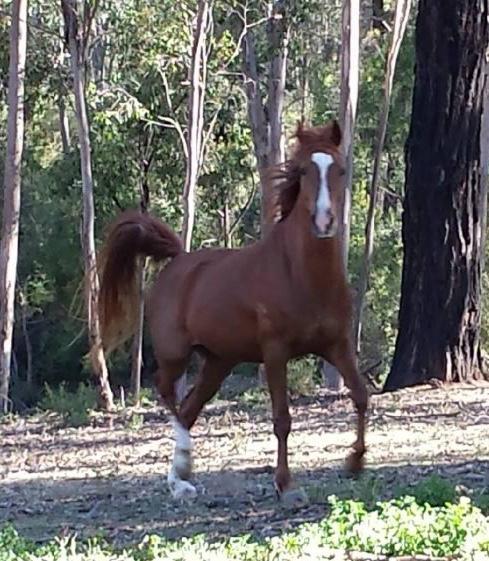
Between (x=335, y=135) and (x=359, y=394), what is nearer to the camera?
(x=335, y=135)

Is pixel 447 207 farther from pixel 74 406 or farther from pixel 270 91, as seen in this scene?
pixel 270 91

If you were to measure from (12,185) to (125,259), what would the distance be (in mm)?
11286

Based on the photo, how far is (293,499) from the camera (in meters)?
8.57

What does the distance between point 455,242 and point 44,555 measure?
394 inches

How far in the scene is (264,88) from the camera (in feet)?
105

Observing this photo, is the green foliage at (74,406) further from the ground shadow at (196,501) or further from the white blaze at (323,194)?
the white blaze at (323,194)

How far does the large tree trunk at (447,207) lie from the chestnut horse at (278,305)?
6106mm

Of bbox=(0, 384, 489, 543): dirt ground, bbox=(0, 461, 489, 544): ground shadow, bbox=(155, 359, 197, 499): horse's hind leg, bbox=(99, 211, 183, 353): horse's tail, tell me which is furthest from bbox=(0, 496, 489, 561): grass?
bbox=(99, 211, 183, 353): horse's tail

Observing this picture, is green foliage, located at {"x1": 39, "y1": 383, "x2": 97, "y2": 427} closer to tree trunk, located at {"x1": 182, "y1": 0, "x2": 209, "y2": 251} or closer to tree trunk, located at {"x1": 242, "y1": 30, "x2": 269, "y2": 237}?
tree trunk, located at {"x1": 182, "y1": 0, "x2": 209, "y2": 251}

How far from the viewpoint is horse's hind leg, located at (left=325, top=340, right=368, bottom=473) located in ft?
29.0

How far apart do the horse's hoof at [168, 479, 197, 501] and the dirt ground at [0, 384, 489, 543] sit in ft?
0.26

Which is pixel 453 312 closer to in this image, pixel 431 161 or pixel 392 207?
pixel 431 161

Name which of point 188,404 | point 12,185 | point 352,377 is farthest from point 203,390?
point 12,185

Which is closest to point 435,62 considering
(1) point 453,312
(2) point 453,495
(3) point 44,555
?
(1) point 453,312
